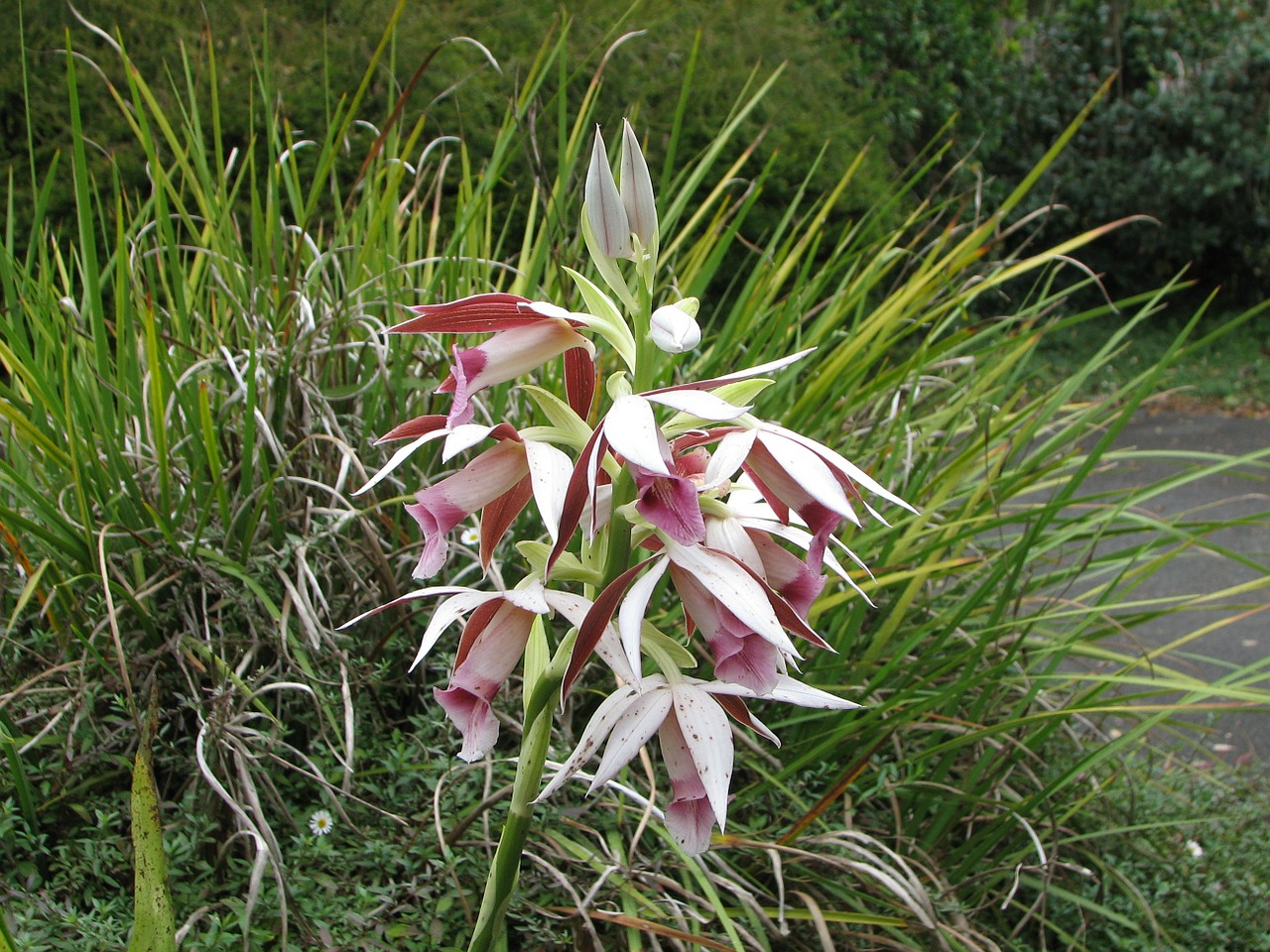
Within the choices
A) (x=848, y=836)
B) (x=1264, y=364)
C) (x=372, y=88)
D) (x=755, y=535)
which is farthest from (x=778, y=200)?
(x=1264, y=364)

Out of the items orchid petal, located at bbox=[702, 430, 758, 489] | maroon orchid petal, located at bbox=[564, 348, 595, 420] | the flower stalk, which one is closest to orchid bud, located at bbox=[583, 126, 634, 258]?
the flower stalk

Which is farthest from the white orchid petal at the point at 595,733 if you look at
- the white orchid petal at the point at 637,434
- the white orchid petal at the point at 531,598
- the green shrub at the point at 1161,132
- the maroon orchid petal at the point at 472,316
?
the green shrub at the point at 1161,132

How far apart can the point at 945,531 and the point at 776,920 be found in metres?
0.89

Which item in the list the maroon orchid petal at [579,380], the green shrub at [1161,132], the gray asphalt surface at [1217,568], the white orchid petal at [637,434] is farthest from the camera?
the green shrub at [1161,132]

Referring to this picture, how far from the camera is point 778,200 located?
4.92 metres

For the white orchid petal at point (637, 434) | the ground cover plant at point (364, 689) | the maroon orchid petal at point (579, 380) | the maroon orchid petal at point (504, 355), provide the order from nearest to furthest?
A: 1. the white orchid petal at point (637, 434)
2. the maroon orchid petal at point (504, 355)
3. the maroon orchid petal at point (579, 380)
4. the ground cover plant at point (364, 689)

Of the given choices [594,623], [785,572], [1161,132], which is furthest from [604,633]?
[1161,132]

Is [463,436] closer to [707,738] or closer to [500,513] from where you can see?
[500,513]

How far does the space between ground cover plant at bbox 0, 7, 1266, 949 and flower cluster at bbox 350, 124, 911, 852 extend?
0.40 m

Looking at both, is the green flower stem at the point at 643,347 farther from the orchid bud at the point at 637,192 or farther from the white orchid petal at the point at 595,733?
the white orchid petal at the point at 595,733

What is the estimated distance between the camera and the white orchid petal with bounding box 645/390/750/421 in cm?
81

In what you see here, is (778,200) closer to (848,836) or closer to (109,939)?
(848,836)

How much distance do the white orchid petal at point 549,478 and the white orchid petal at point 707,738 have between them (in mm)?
207

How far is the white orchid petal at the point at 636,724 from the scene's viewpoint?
3.02 feet
